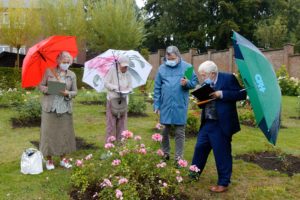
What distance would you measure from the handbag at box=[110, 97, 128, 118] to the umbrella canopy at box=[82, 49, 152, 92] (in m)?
0.57

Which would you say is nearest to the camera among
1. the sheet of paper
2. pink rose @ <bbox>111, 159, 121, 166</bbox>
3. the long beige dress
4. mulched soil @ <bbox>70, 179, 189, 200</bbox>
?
pink rose @ <bbox>111, 159, 121, 166</bbox>

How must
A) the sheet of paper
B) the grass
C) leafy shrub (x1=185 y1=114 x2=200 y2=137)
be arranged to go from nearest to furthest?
1. the grass
2. the sheet of paper
3. leafy shrub (x1=185 y1=114 x2=200 y2=137)

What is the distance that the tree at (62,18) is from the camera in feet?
98.2

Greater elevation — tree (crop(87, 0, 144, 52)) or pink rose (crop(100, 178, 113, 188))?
tree (crop(87, 0, 144, 52))

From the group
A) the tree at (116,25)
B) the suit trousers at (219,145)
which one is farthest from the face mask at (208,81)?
the tree at (116,25)

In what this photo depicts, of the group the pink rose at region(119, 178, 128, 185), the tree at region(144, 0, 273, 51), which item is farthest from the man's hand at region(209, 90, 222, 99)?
the tree at region(144, 0, 273, 51)

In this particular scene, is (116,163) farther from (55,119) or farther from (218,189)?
(55,119)

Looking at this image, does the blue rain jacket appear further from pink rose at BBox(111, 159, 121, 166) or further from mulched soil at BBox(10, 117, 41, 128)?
mulched soil at BBox(10, 117, 41, 128)

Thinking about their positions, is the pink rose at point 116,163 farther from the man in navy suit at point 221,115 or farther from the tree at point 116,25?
the tree at point 116,25

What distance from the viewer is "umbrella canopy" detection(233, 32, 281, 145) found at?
4391mm

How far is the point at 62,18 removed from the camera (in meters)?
30.1

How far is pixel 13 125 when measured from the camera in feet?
33.4

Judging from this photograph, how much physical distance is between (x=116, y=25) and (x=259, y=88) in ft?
94.3

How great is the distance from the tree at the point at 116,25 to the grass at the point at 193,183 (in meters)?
22.8
